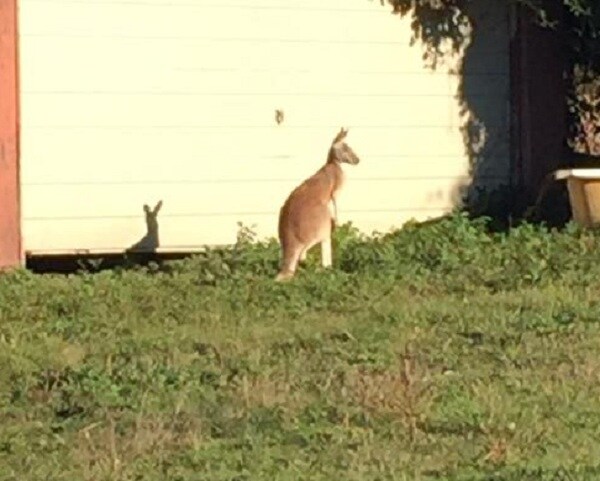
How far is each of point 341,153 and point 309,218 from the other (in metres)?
0.96

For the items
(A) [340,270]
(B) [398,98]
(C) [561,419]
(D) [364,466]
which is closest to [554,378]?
(C) [561,419]

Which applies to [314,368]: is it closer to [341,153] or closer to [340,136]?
[341,153]

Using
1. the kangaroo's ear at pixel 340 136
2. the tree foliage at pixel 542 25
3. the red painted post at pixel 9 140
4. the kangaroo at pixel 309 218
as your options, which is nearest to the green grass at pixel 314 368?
the kangaroo at pixel 309 218

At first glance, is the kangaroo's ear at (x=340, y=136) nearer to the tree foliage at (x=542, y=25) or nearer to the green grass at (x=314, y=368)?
the green grass at (x=314, y=368)

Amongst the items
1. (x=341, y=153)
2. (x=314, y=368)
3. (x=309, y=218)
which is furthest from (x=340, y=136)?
(x=314, y=368)

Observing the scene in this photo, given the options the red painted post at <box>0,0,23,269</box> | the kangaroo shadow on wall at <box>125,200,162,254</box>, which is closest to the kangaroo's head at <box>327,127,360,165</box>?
the kangaroo shadow on wall at <box>125,200,162,254</box>

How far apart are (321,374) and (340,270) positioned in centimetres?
377

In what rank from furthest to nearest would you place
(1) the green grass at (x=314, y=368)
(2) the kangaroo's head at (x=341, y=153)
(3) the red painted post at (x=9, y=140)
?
(2) the kangaroo's head at (x=341, y=153) → (3) the red painted post at (x=9, y=140) → (1) the green grass at (x=314, y=368)

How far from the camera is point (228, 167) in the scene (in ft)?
45.4

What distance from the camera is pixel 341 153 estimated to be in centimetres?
1339

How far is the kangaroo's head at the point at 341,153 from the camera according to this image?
13.3 m

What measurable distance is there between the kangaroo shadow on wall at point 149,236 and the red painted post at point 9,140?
3.16 ft

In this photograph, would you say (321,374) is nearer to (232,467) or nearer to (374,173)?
(232,467)

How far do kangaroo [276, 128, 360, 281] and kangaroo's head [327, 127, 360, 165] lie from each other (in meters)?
0.06
